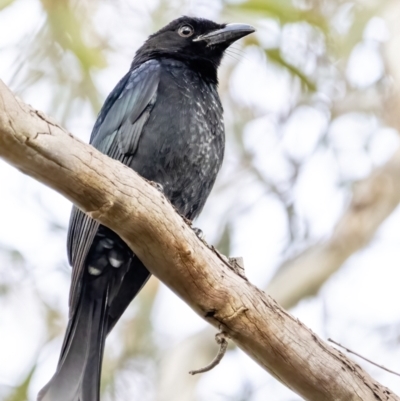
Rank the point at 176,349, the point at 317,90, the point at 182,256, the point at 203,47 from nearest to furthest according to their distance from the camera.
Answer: the point at 182,256 < the point at 203,47 < the point at 176,349 < the point at 317,90

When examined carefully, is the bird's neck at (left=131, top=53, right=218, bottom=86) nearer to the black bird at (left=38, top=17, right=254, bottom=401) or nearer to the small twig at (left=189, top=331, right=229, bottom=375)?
the black bird at (left=38, top=17, right=254, bottom=401)

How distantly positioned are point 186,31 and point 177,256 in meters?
2.38

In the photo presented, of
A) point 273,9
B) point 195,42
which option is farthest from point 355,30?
point 195,42

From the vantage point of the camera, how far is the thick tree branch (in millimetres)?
2869

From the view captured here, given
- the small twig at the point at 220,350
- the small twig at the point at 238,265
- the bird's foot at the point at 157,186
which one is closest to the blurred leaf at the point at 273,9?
the bird's foot at the point at 157,186

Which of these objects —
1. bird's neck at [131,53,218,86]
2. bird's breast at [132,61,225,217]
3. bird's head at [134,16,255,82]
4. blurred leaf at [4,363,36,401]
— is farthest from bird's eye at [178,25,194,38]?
blurred leaf at [4,363,36,401]

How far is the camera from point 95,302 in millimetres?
4352

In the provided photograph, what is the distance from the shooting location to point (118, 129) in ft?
14.9

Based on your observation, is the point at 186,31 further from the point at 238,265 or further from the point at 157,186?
the point at 238,265

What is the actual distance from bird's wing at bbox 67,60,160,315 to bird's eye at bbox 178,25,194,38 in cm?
46

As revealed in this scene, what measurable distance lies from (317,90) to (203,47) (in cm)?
275

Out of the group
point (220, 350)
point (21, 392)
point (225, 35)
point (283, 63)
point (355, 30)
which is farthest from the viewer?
A: point (355, 30)

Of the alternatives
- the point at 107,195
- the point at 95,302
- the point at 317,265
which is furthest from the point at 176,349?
the point at 107,195

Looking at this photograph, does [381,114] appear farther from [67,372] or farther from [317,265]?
[67,372]
